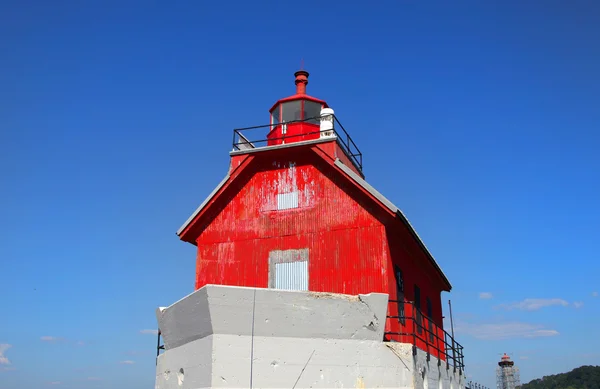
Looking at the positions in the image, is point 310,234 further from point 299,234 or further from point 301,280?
point 301,280

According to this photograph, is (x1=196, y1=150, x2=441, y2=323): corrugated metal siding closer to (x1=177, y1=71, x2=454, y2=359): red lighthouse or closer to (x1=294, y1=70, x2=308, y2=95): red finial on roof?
(x1=177, y1=71, x2=454, y2=359): red lighthouse

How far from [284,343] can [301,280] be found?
14.4ft

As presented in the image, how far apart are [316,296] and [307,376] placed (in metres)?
1.84

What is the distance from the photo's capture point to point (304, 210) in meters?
18.0

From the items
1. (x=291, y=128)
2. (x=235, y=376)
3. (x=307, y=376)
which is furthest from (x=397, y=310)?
(x=291, y=128)

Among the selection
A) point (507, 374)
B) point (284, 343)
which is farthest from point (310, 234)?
point (507, 374)

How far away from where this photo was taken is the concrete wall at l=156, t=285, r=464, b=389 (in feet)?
41.6

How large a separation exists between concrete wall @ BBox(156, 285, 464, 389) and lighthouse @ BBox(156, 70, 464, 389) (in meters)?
0.02

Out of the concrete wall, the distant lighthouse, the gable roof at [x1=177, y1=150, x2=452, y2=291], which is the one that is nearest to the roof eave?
the gable roof at [x1=177, y1=150, x2=452, y2=291]

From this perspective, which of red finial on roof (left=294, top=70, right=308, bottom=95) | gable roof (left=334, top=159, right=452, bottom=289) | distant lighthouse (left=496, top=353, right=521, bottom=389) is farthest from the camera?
distant lighthouse (left=496, top=353, right=521, bottom=389)

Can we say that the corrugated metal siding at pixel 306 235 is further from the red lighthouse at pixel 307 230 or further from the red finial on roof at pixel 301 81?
the red finial on roof at pixel 301 81

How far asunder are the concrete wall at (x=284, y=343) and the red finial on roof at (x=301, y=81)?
36.3 ft

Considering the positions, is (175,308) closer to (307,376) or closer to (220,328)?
(220,328)

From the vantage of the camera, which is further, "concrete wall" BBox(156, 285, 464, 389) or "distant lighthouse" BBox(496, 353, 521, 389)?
"distant lighthouse" BBox(496, 353, 521, 389)
